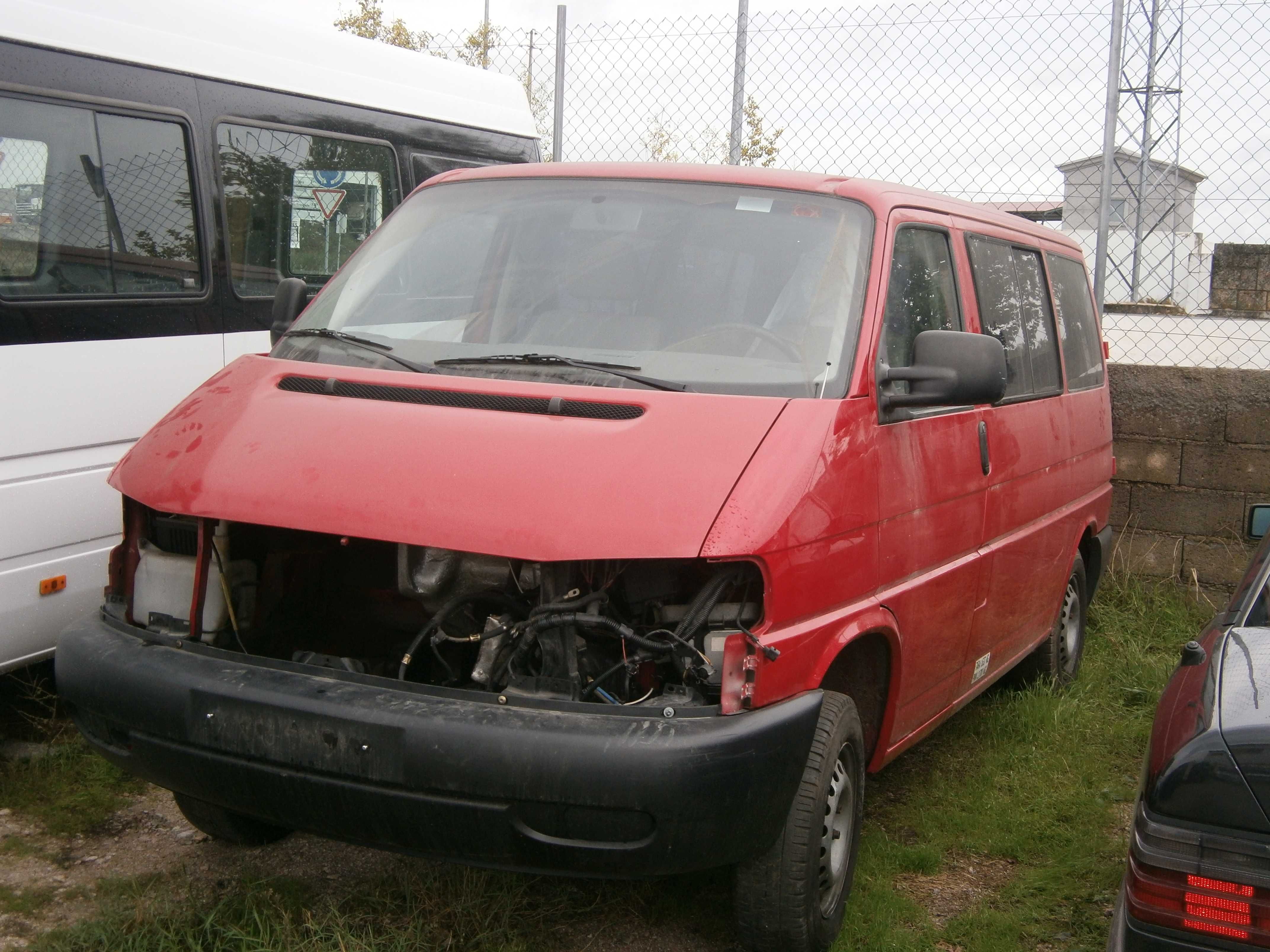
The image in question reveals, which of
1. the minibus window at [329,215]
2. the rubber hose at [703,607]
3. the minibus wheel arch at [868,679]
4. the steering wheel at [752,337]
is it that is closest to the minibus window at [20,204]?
the minibus window at [329,215]

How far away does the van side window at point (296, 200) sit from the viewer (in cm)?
635

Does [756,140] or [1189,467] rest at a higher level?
[756,140]

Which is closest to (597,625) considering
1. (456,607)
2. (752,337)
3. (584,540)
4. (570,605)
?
(570,605)

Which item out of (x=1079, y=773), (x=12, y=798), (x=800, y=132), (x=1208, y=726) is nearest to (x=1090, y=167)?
(x=800, y=132)

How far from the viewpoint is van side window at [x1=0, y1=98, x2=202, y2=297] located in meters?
5.11

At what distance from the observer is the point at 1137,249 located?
24.7 ft

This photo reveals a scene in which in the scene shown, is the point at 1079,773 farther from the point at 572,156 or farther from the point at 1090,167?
the point at 572,156

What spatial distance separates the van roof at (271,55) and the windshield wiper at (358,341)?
2.00m

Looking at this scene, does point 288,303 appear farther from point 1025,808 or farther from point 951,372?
point 1025,808

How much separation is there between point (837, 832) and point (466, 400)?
1.59 meters

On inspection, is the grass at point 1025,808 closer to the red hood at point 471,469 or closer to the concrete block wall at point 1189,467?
the concrete block wall at point 1189,467

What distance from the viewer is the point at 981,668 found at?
4.77m

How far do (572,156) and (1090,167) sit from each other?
3.22m

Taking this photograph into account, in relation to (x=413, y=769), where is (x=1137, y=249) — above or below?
above
